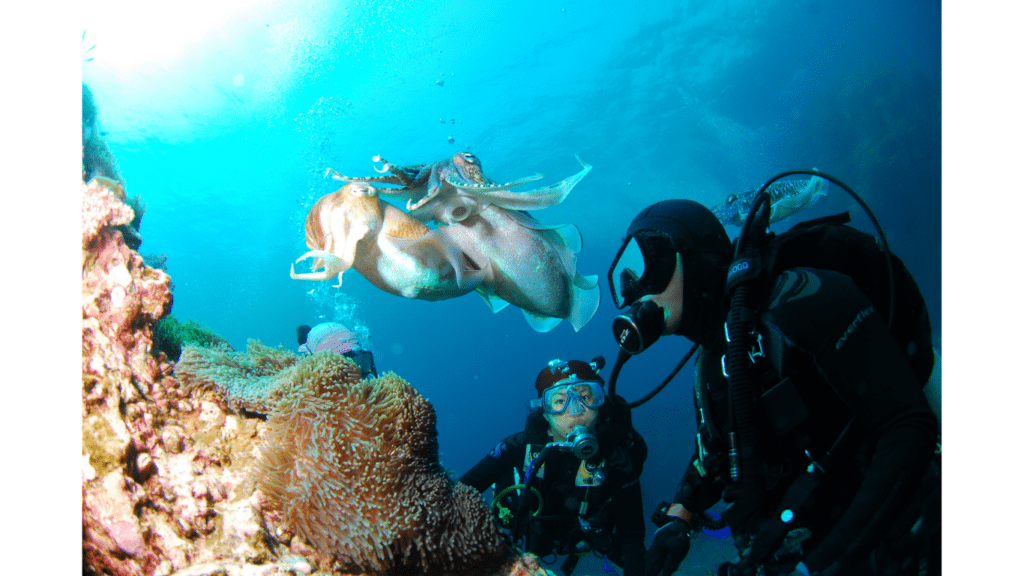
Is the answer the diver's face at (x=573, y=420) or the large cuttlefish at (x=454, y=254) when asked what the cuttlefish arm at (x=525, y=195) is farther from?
the diver's face at (x=573, y=420)

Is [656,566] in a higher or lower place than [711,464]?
lower

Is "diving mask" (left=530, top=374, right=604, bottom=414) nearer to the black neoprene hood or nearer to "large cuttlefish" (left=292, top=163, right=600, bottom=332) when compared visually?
"large cuttlefish" (left=292, top=163, right=600, bottom=332)

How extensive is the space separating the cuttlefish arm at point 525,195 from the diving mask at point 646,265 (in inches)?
23.5

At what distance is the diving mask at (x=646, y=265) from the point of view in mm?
2053

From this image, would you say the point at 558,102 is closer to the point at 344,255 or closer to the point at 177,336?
the point at 177,336

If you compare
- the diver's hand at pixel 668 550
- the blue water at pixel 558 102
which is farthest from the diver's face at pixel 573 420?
the blue water at pixel 558 102

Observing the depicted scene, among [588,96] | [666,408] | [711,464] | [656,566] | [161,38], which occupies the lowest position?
[656,566]

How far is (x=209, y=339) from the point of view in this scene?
3.32 meters

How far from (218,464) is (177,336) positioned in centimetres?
127
